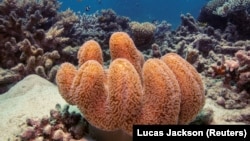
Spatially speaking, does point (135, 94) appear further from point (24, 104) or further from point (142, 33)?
point (142, 33)

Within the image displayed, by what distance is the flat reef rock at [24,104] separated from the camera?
3.52 metres

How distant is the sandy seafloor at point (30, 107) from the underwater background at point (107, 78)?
1cm

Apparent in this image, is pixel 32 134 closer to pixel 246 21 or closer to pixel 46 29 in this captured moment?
pixel 46 29

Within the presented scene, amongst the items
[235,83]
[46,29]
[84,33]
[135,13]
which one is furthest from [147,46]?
[135,13]

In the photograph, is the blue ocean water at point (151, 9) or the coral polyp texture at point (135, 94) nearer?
the coral polyp texture at point (135, 94)

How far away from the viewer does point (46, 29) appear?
22.9 ft

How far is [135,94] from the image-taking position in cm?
272

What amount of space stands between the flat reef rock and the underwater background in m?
0.01

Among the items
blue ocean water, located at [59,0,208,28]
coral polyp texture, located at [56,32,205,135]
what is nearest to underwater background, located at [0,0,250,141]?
coral polyp texture, located at [56,32,205,135]

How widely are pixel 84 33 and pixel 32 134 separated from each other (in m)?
4.62
